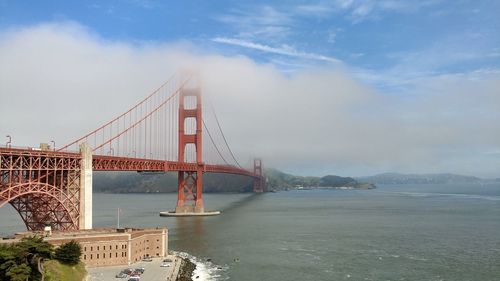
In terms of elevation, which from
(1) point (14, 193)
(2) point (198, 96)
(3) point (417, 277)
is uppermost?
(2) point (198, 96)

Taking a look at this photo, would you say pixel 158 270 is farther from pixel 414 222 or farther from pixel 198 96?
pixel 198 96

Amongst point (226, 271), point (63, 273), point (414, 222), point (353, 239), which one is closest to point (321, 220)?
point (414, 222)

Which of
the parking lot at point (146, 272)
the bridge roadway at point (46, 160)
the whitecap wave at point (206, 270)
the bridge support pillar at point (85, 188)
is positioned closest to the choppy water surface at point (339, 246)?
the whitecap wave at point (206, 270)

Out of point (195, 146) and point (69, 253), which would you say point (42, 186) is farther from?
point (195, 146)

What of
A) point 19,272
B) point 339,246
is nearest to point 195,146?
point 339,246

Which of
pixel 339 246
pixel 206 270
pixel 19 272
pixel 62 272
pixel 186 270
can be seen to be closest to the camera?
pixel 19 272

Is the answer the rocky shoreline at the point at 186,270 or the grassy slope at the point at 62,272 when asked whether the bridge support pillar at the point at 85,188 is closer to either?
the rocky shoreline at the point at 186,270

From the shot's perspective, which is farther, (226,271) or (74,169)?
(74,169)
